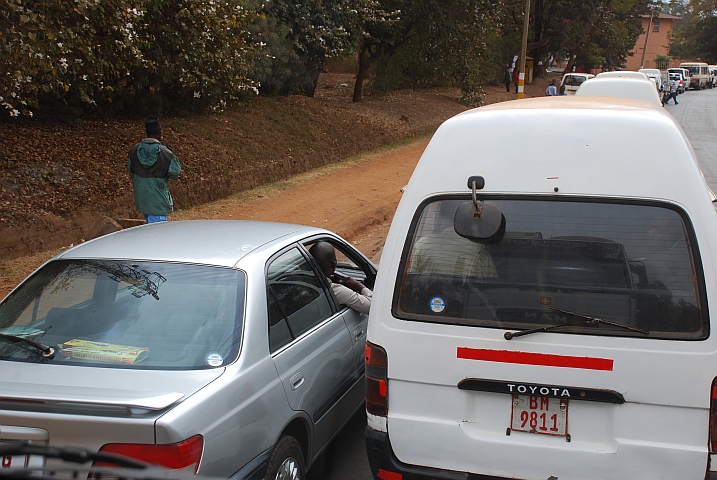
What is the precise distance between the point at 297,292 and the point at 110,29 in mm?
6222

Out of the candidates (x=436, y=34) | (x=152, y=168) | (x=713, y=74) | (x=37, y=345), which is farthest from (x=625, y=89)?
(x=713, y=74)

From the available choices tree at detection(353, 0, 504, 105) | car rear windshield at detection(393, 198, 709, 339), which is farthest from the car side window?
tree at detection(353, 0, 504, 105)

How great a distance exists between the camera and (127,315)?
3.43 m

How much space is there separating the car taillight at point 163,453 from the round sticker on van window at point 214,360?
470 millimetres

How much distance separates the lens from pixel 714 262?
291 centimetres

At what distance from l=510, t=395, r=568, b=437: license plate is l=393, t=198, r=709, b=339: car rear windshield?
0.33m

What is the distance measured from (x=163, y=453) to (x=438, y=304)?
1.36 meters

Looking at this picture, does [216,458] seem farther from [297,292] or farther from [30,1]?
[30,1]

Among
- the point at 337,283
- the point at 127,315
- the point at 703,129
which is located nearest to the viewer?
the point at 127,315

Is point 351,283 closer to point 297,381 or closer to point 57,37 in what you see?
point 297,381

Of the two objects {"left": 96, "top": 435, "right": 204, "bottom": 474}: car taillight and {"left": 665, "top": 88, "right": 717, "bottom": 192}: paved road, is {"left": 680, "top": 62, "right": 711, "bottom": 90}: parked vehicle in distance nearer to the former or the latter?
{"left": 665, "top": 88, "right": 717, "bottom": 192}: paved road

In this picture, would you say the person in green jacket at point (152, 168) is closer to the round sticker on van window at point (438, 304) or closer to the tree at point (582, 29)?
the round sticker on van window at point (438, 304)

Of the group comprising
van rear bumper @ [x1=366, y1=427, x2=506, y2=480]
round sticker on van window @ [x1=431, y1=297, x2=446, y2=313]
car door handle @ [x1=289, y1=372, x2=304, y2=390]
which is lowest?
van rear bumper @ [x1=366, y1=427, x2=506, y2=480]

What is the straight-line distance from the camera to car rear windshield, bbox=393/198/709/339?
2.98 meters
